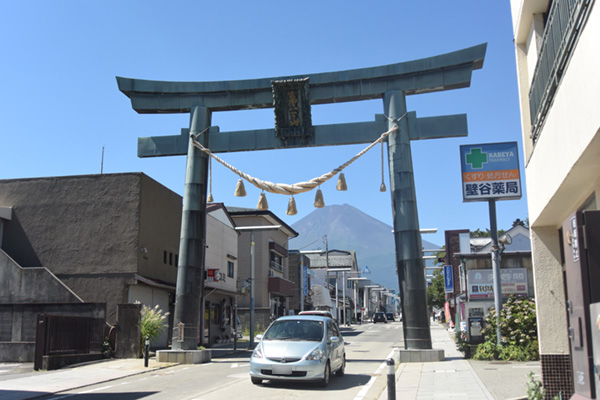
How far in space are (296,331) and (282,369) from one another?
1.67 m

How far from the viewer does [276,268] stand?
2206 inches

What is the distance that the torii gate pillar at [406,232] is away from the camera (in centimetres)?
1894

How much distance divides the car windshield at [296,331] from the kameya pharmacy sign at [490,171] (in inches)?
308

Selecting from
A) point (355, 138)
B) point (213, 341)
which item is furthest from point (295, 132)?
point (213, 341)

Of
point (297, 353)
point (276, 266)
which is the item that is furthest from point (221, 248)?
point (297, 353)

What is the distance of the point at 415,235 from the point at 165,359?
31.6 ft

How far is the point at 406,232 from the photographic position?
1931 cm

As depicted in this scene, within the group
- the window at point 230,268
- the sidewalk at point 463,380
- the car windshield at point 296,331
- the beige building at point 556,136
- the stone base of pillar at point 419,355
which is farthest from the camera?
the window at point 230,268

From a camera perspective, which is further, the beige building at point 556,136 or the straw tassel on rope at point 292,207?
the straw tassel on rope at point 292,207

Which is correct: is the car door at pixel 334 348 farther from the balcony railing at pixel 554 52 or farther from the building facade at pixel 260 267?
the building facade at pixel 260 267

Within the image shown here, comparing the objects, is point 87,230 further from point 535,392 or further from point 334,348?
point 535,392

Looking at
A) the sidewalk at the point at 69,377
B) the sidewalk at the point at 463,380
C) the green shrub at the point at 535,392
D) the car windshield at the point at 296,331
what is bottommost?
the sidewalk at the point at 69,377

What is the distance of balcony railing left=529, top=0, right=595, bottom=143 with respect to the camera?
21.0 ft

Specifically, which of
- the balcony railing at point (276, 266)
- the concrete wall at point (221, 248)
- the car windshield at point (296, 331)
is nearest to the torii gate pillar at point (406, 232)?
the car windshield at point (296, 331)
